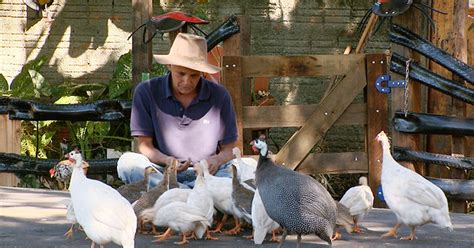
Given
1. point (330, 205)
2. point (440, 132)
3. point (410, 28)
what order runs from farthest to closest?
point (410, 28), point (440, 132), point (330, 205)

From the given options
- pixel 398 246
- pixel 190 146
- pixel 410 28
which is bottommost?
pixel 398 246

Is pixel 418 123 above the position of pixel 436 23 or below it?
below

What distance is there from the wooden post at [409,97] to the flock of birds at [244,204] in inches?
94.4

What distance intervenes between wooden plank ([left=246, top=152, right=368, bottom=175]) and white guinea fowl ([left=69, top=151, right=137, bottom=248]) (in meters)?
4.29

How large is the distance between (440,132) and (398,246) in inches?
128

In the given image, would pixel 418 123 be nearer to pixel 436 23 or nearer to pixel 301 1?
pixel 436 23

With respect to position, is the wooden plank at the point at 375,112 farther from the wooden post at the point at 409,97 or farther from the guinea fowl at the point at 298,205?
the guinea fowl at the point at 298,205

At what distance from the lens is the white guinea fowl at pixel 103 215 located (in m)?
6.36

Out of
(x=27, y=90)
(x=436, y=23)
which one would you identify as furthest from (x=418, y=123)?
(x=27, y=90)

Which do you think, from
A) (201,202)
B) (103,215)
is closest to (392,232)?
(201,202)

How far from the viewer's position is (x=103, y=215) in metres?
6.42

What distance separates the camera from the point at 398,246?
7.06 metres

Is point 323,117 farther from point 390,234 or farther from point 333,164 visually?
point 390,234

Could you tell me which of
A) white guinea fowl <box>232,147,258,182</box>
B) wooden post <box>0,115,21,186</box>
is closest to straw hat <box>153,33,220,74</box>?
white guinea fowl <box>232,147,258,182</box>
